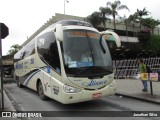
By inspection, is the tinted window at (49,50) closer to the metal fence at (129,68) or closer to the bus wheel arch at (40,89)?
the bus wheel arch at (40,89)

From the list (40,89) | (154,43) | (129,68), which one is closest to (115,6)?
(154,43)

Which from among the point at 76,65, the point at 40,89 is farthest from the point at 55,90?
the point at 40,89

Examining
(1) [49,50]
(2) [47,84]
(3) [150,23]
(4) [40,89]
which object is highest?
(3) [150,23]

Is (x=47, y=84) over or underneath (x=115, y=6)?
underneath

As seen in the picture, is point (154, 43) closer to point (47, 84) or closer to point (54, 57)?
point (47, 84)

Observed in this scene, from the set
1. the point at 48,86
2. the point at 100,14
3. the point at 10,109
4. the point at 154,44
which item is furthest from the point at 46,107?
the point at 154,44

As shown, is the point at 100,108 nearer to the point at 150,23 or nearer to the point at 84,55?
the point at 84,55

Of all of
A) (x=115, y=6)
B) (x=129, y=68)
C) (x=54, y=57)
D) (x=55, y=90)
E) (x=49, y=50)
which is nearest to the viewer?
(x=55, y=90)

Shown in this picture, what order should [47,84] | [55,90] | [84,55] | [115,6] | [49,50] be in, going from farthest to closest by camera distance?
[115,6] < [47,84] < [49,50] < [55,90] < [84,55]

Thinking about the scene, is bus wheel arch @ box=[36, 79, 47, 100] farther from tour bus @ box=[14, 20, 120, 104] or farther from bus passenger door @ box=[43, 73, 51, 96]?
tour bus @ box=[14, 20, 120, 104]

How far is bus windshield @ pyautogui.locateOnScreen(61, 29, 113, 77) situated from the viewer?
29.6ft

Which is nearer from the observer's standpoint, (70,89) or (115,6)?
(70,89)

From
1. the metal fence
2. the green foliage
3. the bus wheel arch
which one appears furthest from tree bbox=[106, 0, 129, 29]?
the bus wheel arch

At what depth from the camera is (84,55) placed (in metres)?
9.34
